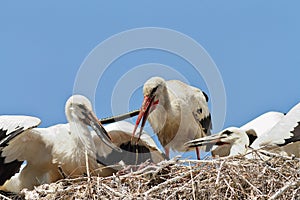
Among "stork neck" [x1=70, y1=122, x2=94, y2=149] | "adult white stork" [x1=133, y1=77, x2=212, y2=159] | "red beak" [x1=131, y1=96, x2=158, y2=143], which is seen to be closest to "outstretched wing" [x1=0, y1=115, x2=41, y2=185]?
"stork neck" [x1=70, y1=122, x2=94, y2=149]

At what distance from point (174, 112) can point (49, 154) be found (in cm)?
132

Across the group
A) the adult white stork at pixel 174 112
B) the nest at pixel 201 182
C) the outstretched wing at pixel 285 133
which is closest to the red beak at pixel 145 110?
the adult white stork at pixel 174 112

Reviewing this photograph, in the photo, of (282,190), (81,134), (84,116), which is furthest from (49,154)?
(282,190)

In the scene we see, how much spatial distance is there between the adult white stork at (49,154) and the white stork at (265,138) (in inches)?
38.7

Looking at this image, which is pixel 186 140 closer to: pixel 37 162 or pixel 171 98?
pixel 171 98

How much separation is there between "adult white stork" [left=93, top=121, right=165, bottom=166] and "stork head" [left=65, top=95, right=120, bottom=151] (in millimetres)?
185

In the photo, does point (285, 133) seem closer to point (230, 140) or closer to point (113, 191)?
point (230, 140)

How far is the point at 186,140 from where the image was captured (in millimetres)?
8219

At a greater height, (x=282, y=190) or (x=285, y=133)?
(x=285, y=133)

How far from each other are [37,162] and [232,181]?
182 centimetres

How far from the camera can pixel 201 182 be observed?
19.5 feet

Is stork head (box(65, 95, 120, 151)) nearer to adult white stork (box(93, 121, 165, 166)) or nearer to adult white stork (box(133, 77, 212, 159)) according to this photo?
adult white stork (box(93, 121, 165, 166))

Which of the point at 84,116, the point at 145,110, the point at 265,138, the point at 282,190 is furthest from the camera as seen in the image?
the point at 145,110

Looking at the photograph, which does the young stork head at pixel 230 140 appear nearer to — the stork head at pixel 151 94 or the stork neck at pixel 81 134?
the stork head at pixel 151 94
